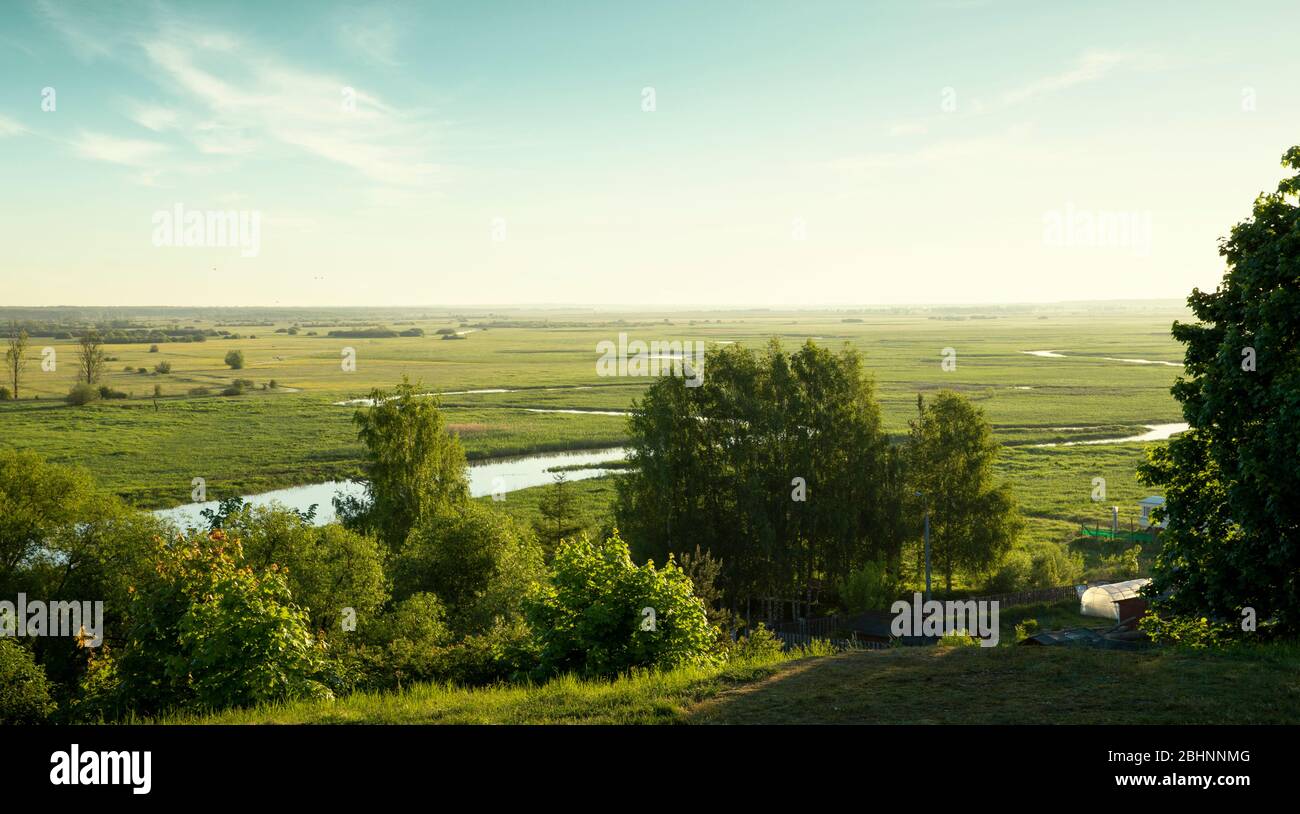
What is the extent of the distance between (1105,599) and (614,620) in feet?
92.8

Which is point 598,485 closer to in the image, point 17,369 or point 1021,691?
point 1021,691

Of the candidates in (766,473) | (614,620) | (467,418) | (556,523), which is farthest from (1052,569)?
(467,418)

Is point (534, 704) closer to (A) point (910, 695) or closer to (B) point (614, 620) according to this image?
(B) point (614, 620)

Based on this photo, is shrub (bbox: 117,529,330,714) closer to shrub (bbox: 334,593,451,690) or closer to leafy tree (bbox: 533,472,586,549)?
shrub (bbox: 334,593,451,690)

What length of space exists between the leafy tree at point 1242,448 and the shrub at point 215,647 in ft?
56.7

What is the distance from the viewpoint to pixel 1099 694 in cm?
1170

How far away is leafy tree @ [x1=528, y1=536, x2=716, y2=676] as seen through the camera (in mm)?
16500

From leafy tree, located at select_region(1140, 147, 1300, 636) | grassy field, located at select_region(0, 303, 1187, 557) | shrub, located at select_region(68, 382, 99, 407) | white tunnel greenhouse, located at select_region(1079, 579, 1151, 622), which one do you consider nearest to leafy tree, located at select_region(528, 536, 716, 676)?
leafy tree, located at select_region(1140, 147, 1300, 636)

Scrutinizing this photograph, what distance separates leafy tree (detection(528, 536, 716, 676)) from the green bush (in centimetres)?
1313

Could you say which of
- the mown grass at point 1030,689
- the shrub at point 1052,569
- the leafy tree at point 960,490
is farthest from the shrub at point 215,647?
the shrub at point 1052,569

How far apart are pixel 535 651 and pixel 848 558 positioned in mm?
27126

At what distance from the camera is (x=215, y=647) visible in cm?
1483

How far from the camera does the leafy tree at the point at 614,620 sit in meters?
16.5

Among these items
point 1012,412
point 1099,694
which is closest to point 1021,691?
point 1099,694
